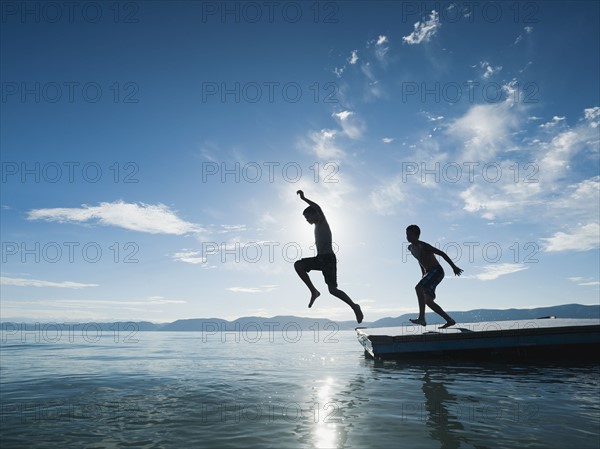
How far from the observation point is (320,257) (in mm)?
7281

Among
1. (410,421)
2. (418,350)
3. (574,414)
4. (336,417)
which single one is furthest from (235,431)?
(418,350)

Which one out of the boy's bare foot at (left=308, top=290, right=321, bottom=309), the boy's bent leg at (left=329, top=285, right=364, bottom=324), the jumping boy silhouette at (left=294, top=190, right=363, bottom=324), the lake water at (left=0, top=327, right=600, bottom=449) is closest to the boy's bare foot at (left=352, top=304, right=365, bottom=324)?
the boy's bent leg at (left=329, top=285, right=364, bottom=324)

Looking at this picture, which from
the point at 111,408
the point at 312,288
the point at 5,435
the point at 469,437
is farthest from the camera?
the point at 312,288

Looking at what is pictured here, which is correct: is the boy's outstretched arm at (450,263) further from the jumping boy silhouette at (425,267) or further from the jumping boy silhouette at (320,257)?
the jumping boy silhouette at (320,257)

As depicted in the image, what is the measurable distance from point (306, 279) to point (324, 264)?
1.85 ft

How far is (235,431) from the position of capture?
187 inches

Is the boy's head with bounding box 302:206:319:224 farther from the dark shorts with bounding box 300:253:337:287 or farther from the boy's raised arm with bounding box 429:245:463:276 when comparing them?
the boy's raised arm with bounding box 429:245:463:276

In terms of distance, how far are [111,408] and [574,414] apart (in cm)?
748

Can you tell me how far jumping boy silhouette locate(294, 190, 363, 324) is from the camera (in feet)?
23.5

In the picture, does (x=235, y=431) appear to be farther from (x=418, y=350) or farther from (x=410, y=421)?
(x=418, y=350)

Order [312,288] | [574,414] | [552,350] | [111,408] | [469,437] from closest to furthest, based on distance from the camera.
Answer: [469,437]
[574,414]
[111,408]
[312,288]
[552,350]

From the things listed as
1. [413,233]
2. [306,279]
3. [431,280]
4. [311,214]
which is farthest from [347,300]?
[431,280]

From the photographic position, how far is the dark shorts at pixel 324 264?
23.9 feet

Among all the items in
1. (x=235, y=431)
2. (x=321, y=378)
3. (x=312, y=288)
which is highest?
(x=312, y=288)
